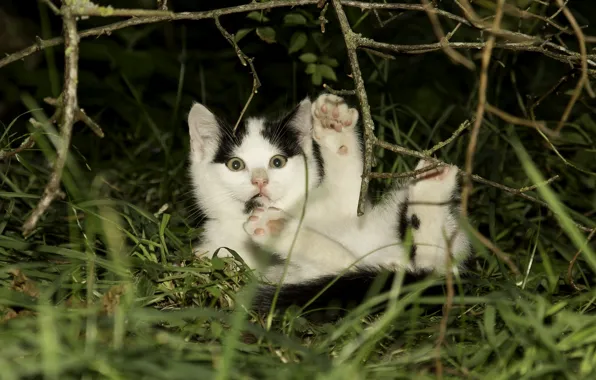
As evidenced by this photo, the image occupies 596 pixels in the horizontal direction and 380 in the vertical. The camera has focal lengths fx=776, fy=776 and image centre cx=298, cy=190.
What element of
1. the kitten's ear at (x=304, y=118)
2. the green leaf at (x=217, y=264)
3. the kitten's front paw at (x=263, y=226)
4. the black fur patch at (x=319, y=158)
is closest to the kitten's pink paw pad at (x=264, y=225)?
the kitten's front paw at (x=263, y=226)

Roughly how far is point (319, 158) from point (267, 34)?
541 millimetres

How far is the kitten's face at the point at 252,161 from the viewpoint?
266 centimetres

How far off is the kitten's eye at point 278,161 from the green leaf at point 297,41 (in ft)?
1.47

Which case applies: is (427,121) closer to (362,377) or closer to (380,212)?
(380,212)

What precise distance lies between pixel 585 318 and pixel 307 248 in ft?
2.95

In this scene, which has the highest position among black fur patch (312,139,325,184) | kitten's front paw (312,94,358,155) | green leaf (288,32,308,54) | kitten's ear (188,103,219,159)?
green leaf (288,32,308,54)

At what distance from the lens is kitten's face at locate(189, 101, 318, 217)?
105 inches

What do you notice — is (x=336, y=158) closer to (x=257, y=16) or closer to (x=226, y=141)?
(x=226, y=141)

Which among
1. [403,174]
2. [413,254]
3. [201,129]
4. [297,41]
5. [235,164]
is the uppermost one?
[297,41]

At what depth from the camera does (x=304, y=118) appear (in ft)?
8.87

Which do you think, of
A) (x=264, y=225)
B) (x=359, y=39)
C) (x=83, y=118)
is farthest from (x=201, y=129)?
(x=83, y=118)

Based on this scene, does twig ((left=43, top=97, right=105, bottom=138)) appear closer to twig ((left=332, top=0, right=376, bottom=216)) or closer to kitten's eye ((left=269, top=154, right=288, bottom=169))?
twig ((left=332, top=0, right=376, bottom=216))

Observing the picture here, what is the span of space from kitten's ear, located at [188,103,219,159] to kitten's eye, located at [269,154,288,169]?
9.8 inches

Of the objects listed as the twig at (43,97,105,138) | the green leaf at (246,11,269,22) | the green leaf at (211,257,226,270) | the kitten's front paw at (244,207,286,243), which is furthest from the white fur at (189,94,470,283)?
the twig at (43,97,105,138)
